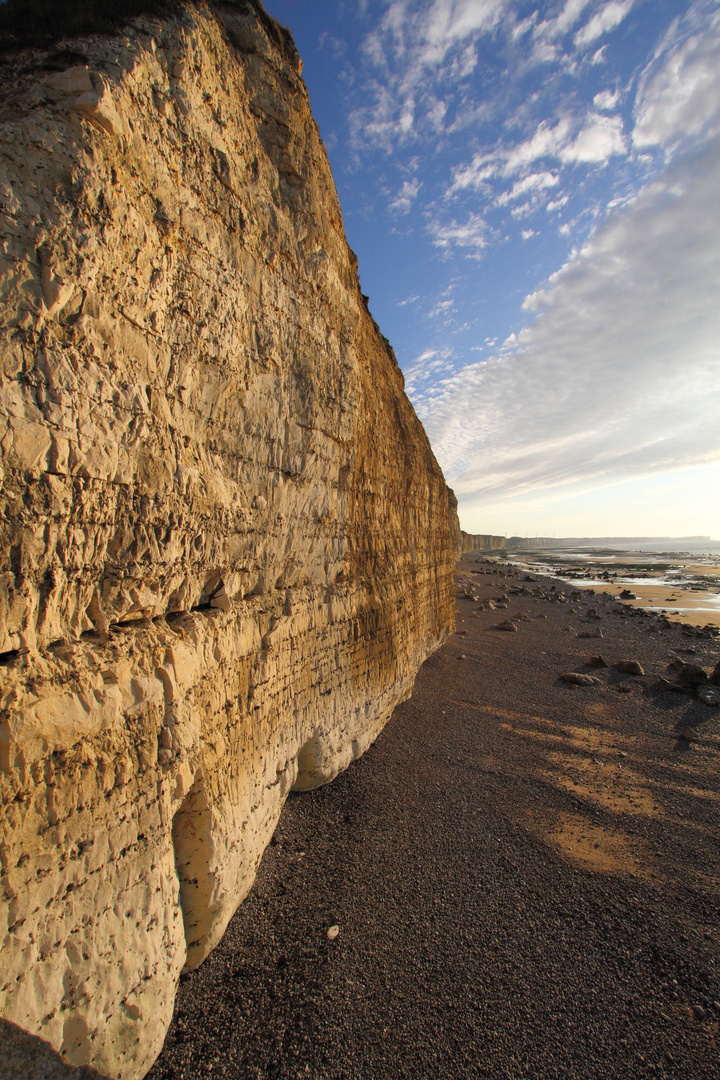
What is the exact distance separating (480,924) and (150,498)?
14.2ft

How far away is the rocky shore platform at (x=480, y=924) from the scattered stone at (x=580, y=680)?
247 cm

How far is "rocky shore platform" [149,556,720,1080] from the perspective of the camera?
2865mm

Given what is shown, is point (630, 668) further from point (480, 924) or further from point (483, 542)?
point (483, 542)

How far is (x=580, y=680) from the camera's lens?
9.91 metres

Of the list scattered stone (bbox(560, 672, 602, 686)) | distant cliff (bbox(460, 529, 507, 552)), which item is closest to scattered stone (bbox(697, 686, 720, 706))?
scattered stone (bbox(560, 672, 602, 686))

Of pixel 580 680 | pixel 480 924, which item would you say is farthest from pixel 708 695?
pixel 480 924

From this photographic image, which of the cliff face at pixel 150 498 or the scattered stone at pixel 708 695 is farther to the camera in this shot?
the scattered stone at pixel 708 695

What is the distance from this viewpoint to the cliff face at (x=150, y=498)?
2.16 m

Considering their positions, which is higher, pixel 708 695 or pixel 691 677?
pixel 691 677

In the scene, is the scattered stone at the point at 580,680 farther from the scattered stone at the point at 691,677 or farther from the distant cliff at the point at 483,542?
the distant cliff at the point at 483,542

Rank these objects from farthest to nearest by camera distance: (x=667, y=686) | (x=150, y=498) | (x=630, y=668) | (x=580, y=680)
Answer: (x=630, y=668)
(x=580, y=680)
(x=667, y=686)
(x=150, y=498)

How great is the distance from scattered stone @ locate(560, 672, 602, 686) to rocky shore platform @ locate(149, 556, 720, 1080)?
247cm

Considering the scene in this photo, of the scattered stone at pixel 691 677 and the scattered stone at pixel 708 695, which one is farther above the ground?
the scattered stone at pixel 691 677

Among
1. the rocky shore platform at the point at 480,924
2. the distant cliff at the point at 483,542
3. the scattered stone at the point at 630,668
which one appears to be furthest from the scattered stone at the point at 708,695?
the distant cliff at the point at 483,542
